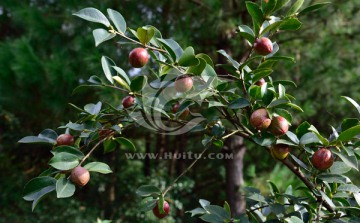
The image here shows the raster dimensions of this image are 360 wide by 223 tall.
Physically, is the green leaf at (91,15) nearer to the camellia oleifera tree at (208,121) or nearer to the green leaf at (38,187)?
the camellia oleifera tree at (208,121)

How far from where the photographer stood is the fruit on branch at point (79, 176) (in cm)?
Answer: 59

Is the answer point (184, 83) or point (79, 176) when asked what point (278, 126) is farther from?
point (79, 176)

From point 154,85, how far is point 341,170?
0.37 meters

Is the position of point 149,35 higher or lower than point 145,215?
higher

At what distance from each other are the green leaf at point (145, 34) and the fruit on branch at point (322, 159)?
321 mm

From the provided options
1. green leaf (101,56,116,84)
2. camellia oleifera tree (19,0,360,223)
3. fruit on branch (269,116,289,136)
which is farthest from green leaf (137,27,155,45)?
fruit on branch (269,116,289,136)

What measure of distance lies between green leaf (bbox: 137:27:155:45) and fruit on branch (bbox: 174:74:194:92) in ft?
0.27

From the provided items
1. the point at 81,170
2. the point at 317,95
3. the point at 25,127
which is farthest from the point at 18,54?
the point at 81,170

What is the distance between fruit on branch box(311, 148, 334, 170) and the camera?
2.07 feet

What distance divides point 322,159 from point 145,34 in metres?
0.34

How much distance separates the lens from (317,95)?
2.95 metres

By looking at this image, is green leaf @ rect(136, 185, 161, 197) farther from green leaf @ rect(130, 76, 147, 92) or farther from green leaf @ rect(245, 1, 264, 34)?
green leaf @ rect(245, 1, 264, 34)

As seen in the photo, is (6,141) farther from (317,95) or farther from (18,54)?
(317,95)

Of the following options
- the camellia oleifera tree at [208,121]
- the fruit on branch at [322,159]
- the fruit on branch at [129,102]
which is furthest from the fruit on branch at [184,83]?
the fruit on branch at [322,159]
